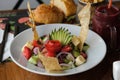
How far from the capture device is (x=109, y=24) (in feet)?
2.82

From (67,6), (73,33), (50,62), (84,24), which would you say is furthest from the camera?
(67,6)

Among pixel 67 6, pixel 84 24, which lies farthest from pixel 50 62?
pixel 67 6

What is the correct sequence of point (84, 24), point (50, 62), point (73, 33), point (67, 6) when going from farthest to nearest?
point (67, 6) → point (73, 33) → point (84, 24) → point (50, 62)

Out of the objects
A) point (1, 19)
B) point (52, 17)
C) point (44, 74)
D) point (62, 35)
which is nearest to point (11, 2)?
point (1, 19)

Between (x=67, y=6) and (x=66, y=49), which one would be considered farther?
(x=67, y=6)

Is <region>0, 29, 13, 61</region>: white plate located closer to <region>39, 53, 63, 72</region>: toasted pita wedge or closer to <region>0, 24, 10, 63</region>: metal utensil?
<region>0, 24, 10, 63</region>: metal utensil

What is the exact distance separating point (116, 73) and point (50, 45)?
0.75 feet

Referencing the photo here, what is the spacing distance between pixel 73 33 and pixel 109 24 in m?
0.16

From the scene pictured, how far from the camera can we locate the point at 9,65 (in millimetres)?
838

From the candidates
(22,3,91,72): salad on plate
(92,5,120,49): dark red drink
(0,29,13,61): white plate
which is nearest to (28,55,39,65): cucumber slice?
(22,3,91,72): salad on plate

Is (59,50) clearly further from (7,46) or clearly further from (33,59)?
(7,46)

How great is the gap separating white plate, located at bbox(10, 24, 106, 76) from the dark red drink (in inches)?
1.1

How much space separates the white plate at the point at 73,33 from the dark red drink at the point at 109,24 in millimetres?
27

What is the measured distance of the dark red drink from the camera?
0.85 meters
